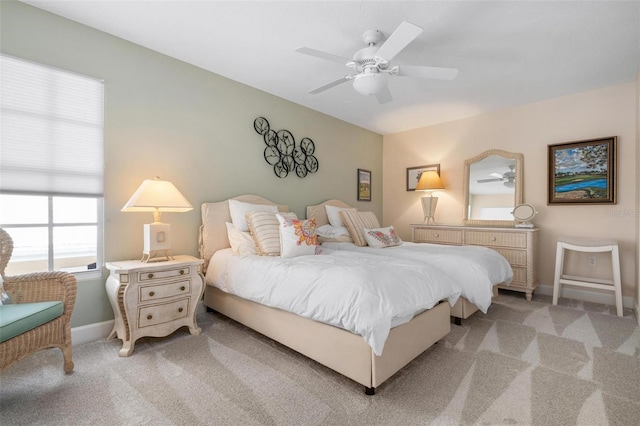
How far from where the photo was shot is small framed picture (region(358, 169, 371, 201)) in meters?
5.03

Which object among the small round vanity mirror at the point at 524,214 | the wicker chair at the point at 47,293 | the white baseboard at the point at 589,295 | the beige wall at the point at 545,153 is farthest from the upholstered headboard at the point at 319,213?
the white baseboard at the point at 589,295

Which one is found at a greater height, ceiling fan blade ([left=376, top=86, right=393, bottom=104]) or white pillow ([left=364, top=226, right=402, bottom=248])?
ceiling fan blade ([left=376, top=86, right=393, bottom=104])

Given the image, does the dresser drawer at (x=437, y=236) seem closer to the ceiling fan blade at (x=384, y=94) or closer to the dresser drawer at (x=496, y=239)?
the dresser drawer at (x=496, y=239)

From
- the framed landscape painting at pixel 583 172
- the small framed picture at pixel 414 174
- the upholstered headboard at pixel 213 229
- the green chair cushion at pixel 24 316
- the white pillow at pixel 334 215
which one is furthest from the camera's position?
the small framed picture at pixel 414 174

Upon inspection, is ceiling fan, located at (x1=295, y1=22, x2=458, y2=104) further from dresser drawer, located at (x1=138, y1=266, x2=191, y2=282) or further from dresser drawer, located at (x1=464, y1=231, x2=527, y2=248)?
dresser drawer, located at (x1=464, y1=231, x2=527, y2=248)

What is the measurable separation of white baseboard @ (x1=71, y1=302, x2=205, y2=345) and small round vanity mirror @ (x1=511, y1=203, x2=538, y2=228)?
4486mm

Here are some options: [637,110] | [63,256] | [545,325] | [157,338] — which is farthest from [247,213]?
[637,110]

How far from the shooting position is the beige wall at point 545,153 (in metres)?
3.34

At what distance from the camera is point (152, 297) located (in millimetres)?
2277

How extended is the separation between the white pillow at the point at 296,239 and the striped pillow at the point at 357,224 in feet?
3.10

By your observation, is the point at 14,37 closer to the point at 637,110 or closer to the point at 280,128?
the point at 280,128

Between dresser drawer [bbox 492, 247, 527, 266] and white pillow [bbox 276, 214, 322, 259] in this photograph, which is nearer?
white pillow [bbox 276, 214, 322, 259]

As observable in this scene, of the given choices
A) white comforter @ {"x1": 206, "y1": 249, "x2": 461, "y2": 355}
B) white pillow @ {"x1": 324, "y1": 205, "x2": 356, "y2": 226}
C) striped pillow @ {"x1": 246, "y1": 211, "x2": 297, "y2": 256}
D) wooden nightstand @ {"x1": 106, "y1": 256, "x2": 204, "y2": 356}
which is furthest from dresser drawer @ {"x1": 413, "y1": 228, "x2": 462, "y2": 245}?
wooden nightstand @ {"x1": 106, "y1": 256, "x2": 204, "y2": 356}

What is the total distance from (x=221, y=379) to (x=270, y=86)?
2.99 metres
